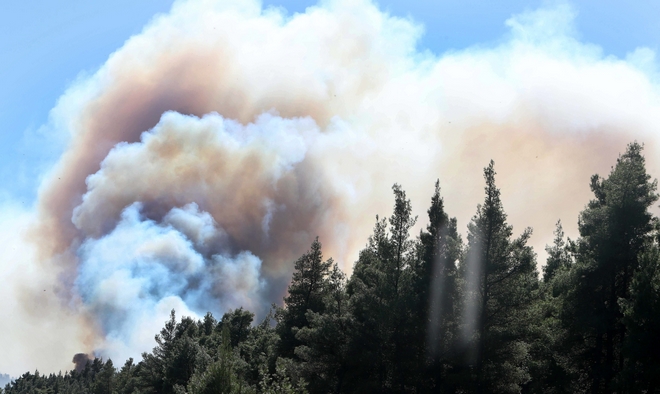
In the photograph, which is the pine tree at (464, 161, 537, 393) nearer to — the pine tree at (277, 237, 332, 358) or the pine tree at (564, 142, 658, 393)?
the pine tree at (564, 142, 658, 393)

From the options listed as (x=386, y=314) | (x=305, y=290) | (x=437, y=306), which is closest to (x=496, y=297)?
(x=437, y=306)

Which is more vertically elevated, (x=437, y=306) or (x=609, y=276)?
(x=609, y=276)

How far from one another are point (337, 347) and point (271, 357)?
1511 centimetres

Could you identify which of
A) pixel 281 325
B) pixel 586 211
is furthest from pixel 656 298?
pixel 281 325

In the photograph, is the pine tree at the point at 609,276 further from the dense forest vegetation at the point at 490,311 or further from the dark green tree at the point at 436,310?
the dark green tree at the point at 436,310

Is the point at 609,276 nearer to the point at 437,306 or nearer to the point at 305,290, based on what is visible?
the point at 437,306

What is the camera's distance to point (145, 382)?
87.6 m

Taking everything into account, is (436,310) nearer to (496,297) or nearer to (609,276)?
(496,297)

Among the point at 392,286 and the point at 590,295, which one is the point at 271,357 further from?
the point at 590,295

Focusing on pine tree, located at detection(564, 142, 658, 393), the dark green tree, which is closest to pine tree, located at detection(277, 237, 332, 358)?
the dark green tree

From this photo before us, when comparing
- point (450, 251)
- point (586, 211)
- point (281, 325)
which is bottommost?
point (281, 325)

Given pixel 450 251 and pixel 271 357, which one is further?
pixel 271 357

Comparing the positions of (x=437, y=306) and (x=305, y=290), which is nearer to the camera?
(x=437, y=306)

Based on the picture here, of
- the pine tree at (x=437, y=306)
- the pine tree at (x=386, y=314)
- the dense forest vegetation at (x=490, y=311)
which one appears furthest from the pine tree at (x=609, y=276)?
the pine tree at (x=386, y=314)
